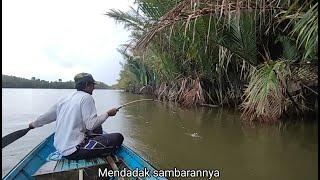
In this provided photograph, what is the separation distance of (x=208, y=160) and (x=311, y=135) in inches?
132

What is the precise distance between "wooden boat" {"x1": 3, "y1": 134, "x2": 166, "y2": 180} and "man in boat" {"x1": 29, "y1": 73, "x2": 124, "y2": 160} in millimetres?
104

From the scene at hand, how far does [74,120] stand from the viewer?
158 inches

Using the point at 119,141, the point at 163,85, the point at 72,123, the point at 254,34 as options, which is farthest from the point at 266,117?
the point at 163,85

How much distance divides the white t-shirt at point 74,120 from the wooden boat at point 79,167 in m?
0.20

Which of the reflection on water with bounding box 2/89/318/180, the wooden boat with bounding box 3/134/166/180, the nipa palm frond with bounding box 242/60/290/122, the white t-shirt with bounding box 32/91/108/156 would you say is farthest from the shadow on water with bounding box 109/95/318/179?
the white t-shirt with bounding box 32/91/108/156

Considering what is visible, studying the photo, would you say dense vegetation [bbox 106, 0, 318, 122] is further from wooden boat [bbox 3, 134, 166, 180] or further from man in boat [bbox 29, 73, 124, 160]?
man in boat [bbox 29, 73, 124, 160]

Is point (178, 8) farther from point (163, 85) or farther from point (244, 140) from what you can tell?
point (163, 85)

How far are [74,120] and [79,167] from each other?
0.52m

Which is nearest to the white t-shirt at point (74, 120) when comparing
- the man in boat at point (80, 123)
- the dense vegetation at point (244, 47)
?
the man in boat at point (80, 123)

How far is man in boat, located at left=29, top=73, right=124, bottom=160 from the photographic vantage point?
3986 millimetres

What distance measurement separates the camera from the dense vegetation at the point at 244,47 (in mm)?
6466

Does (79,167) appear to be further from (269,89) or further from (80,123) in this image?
(269,89)

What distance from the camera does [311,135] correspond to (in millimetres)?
8008

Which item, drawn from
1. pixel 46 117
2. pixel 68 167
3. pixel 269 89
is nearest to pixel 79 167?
pixel 68 167
